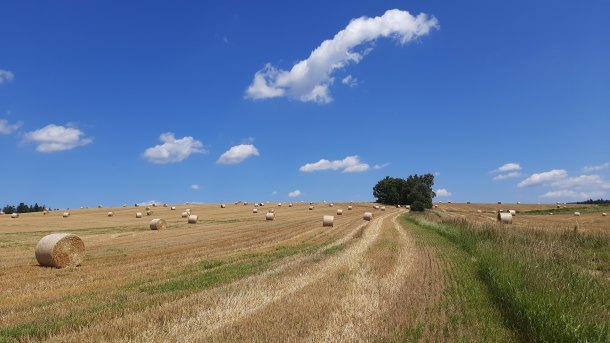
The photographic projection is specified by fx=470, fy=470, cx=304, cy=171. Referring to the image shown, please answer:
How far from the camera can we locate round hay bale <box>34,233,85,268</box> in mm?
18562

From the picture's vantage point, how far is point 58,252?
18.6 meters

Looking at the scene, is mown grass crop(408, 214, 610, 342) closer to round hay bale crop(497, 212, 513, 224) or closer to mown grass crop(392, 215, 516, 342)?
mown grass crop(392, 215, 516, 342)

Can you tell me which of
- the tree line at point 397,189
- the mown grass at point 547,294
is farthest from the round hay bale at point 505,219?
the tree line at point 397,189

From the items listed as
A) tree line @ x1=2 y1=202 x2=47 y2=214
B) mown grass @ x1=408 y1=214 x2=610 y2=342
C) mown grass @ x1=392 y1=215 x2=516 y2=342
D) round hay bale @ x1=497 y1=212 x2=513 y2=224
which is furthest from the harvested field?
tree line @ x1=2 y1=202 x2=47 y2=214

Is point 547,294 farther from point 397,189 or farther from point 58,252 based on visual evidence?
point 397,189

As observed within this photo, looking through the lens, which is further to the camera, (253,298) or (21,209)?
(21,209)

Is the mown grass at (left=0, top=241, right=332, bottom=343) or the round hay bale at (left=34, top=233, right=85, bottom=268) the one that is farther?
the round hay bale at (left=34, top=233, right=85, bottom=268)

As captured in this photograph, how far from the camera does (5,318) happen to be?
9828 mm

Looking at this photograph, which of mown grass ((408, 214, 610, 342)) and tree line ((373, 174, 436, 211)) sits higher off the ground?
tree line ((373, 174, 436, 211))

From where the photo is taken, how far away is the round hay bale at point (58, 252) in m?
18.6

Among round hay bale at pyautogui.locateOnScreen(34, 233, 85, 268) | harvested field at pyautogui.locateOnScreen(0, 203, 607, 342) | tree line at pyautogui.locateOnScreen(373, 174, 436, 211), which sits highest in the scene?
tree line at pyautogui.locateOnScreen(373, 174, 436, 211)

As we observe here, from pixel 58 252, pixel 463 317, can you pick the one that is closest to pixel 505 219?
pixel 463 317

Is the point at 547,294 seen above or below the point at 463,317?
above

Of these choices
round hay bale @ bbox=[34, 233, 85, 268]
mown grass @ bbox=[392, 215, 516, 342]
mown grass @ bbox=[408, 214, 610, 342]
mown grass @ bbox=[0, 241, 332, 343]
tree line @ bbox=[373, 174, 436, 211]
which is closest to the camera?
mown grass @ bbox=[408, 214, 610, 342]
